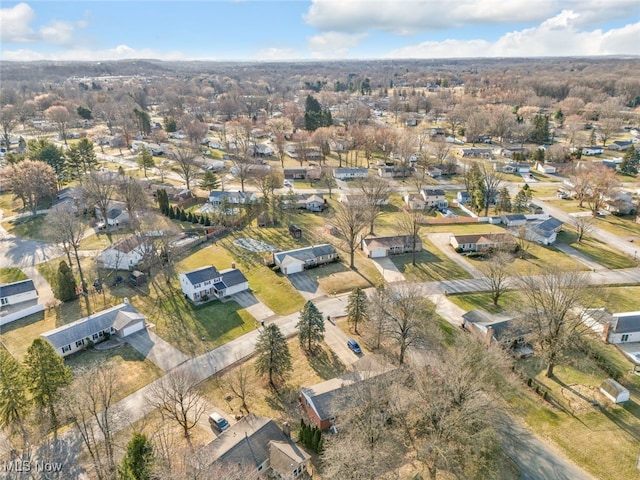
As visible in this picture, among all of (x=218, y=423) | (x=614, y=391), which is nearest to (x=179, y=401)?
(x=218, y=423)

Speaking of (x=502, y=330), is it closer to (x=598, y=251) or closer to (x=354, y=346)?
(x=354, y=346)

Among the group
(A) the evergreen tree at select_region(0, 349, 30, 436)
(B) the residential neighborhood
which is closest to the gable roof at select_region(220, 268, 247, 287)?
(B) the residential neighborhood

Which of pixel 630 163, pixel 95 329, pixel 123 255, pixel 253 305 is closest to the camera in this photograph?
pixel 95 329

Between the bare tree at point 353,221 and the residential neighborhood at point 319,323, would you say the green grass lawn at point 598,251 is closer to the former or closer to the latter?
the residential neighborhood at point 319,323

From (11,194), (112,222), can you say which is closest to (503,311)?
(112,222)

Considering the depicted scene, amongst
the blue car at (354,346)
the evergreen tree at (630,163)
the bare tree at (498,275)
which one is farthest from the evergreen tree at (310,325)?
the evergreen tree at (630,163)

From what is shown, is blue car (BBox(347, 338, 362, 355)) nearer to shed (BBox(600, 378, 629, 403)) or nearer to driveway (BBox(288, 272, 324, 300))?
driveway (BBox(288, 272, 324, 300))
